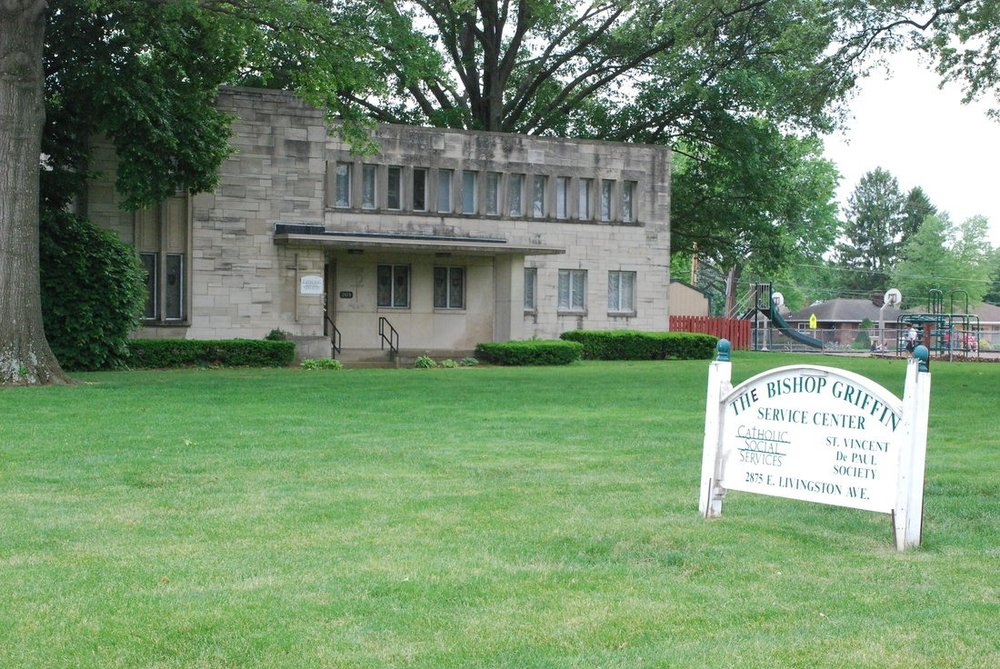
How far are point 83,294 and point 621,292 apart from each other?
18.1 meters

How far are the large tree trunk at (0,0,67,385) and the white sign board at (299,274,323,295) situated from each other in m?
11.4

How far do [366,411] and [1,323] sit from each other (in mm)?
8736

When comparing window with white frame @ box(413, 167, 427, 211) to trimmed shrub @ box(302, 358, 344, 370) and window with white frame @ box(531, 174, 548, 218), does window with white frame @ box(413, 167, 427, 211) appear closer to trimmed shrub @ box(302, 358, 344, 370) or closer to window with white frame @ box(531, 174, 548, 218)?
window with white frame @ box(531, 174, 548, 218)

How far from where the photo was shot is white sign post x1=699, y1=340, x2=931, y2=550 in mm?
7621

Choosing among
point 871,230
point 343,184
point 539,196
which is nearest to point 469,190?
point 539,196

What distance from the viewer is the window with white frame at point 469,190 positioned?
3794 centimetres

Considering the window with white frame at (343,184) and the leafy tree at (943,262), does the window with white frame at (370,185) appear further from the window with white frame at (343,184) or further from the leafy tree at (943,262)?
the leafy tree at (943,262)

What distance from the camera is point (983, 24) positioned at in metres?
24.9

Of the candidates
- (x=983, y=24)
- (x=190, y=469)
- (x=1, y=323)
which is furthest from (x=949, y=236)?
(x=190, y=469)

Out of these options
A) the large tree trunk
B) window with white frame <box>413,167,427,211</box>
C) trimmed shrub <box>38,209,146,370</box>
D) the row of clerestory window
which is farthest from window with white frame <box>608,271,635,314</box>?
the large tree trunk

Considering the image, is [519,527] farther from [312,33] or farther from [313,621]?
[312,33]

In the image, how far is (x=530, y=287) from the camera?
39250mm

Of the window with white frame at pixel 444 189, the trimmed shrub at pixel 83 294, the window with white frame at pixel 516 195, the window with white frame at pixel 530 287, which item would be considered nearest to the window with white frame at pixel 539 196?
the window with white frame at pixel 516 195

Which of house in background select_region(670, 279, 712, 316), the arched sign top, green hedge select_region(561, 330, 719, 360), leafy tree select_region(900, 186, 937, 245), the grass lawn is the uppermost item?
leafy tree select_region(900, 186, 937, 245)
